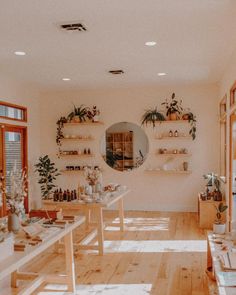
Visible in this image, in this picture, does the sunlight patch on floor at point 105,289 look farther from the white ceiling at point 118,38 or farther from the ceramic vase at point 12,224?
the white ceiling at point 118,38

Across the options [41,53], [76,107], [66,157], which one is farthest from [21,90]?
[41,53]

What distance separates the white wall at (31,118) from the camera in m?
6.97

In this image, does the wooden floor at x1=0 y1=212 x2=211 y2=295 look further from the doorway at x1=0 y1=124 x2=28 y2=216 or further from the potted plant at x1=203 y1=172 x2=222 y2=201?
the doorway at x1=0 y1=124 x2=28 y2=216

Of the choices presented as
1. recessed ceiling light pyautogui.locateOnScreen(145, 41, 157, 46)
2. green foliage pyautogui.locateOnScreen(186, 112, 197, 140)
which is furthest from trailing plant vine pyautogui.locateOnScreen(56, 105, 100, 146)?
recessed ceiling light pyautogui.locateOnScreen(145, 41, 157, 46)

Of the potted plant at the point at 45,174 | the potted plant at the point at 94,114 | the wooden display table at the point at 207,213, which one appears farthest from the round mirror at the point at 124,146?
the wooden display table at the point at 207,213

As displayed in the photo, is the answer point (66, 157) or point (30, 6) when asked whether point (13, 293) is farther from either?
point (66, 157)

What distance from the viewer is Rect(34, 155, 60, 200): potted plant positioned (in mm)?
7757

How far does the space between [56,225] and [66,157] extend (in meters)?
5.00

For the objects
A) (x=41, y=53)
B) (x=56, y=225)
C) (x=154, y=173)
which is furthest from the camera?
(x=154, y=173)

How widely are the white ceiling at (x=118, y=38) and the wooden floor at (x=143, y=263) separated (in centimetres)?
270

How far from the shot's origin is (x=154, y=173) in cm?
787

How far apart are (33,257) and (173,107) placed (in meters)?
5.38

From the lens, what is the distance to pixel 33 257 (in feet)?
9.71

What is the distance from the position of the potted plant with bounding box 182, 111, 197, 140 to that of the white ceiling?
40.7 inches
